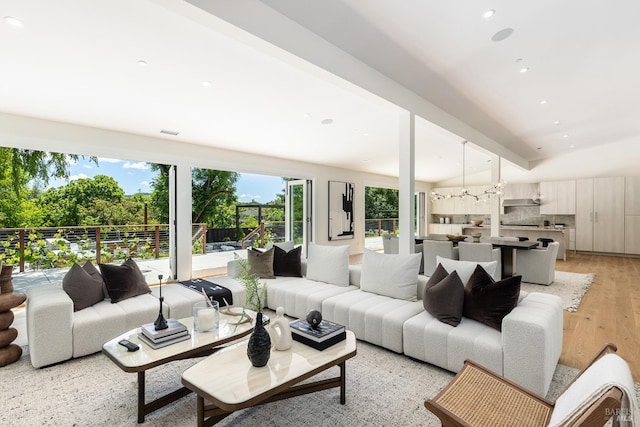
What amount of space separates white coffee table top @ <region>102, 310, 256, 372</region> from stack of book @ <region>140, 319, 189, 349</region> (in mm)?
28

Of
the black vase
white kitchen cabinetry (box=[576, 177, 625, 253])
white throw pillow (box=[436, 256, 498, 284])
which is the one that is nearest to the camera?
the black vase

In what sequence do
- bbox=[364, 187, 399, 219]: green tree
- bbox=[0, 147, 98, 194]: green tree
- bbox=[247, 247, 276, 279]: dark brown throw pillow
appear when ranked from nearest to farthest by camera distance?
1. bbox=[247, 247, 276, 279]: dark brown throw pillow
2. bbox=[0, 147, 98, 194]: green tree
3. bbox=[364, 187, 399, 219]: green tree

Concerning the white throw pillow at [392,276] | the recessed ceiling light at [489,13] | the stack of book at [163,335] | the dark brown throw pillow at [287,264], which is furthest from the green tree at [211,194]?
the recessed ceiling light at [489,13]

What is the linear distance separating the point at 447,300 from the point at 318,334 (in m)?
1.17

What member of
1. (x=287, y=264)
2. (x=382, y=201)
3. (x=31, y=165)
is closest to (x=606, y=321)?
(x=287, y=264)

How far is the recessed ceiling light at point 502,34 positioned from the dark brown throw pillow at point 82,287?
15.0 feet

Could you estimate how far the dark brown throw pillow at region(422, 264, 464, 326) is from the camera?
2.61 metres

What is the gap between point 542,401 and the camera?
1610 millimetres

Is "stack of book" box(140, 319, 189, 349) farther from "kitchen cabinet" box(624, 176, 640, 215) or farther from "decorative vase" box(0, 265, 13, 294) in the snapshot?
"kitchen cabinet" box(624, 176, 640, 215)

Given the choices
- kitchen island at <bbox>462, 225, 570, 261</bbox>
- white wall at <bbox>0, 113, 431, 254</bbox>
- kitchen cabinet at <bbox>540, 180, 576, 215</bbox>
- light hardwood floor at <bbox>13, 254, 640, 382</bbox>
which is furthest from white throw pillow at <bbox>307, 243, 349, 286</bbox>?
kitchen cabinet at <bbox>540, 180, 576, 215</bbox>

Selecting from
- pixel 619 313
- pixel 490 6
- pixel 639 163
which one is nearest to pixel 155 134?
pixel 490 6

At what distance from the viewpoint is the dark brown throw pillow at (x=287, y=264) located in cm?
431

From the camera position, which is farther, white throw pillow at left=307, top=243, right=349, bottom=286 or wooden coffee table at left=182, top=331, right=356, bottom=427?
white throw pillow at left=307, top=243, right=349, bottom=286

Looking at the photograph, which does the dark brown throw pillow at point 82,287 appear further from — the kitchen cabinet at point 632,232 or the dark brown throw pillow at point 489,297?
the kitchen cabinet at point 632,232
